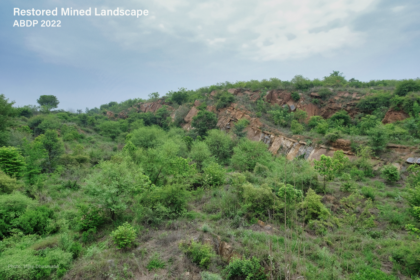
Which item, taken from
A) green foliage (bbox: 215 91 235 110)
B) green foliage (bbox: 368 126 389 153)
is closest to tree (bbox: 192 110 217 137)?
green foliage (bbox: 215 91 235 110)

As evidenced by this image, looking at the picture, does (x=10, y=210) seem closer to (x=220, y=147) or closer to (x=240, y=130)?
(x=220, y=147)

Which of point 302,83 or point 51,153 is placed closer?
point 51,153

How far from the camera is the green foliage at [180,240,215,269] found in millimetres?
7308

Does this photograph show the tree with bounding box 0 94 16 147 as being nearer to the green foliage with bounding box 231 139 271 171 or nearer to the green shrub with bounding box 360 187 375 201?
the green foliage with bounding box 231 139 271 171

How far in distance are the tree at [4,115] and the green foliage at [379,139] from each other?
3795 centimetres

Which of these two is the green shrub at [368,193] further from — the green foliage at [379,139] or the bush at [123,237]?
the bush at [123,237]

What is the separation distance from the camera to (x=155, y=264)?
7.32 metres

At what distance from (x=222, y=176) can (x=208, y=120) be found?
66.0 ft

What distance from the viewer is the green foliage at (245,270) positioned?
21.7ft

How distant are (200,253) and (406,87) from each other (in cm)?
3224

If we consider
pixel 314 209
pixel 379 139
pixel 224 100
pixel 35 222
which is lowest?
pixel 314 209

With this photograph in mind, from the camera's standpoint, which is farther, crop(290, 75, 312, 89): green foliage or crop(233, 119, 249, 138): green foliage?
crop(290, 75, 312, 89): green foliage

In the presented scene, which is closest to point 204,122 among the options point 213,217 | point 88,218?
point 213,217

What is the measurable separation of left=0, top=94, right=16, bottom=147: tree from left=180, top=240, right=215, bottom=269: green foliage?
2510cm
